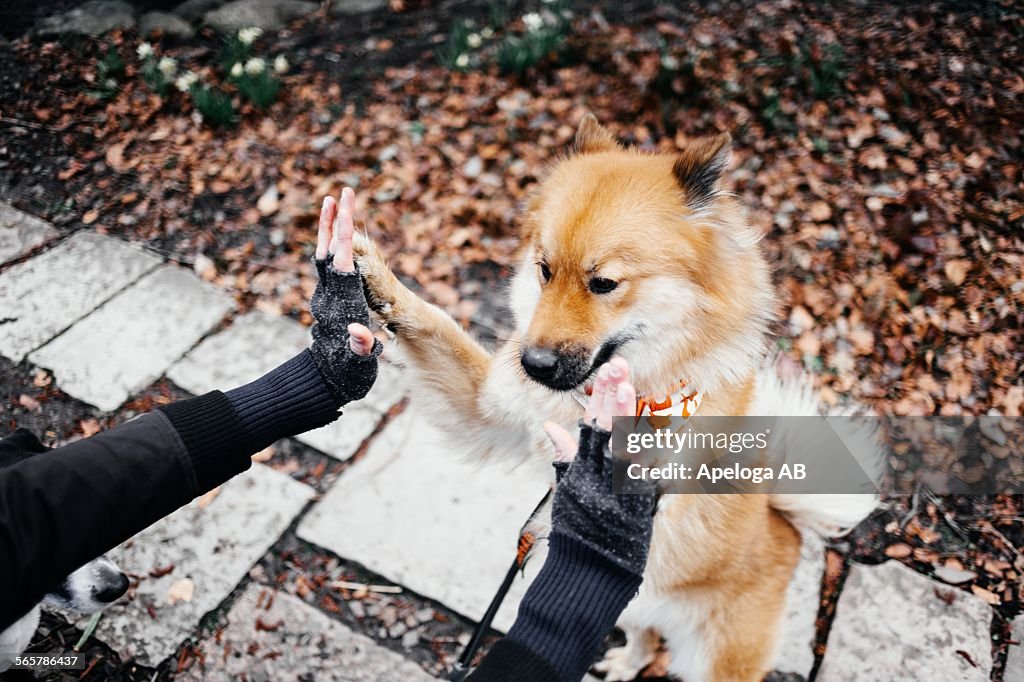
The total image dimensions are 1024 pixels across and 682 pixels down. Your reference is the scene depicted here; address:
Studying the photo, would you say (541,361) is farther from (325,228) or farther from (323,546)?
(323,546)

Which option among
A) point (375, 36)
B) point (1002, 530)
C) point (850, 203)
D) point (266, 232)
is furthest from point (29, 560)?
point (375, 36)

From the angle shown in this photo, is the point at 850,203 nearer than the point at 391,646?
No

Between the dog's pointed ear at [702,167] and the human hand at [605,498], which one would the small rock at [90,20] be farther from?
the human hand at [605,498]

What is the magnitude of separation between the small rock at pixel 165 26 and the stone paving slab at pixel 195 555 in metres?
3.43

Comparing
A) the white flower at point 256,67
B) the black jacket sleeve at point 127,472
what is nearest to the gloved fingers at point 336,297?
the black jacket sleeve at point 127,472

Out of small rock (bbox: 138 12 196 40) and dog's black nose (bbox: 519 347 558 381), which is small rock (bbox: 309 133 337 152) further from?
dog's black nose (bbox: 519 347 558 381)

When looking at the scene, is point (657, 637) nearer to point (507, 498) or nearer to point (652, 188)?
point (507, 498)

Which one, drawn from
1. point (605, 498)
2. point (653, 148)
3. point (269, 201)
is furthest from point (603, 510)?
point (269, 201)

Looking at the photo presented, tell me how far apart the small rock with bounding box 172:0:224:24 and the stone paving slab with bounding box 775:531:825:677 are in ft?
16.4

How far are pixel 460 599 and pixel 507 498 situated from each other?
417 mm

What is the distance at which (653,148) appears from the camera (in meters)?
3.65

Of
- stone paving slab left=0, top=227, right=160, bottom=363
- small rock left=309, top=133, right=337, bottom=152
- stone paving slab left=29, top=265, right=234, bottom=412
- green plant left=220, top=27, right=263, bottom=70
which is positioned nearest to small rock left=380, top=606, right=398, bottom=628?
stone paving slab left=29, top=265, right=234, bottom=412

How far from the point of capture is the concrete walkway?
2119 millimetres

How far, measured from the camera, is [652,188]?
179cm
